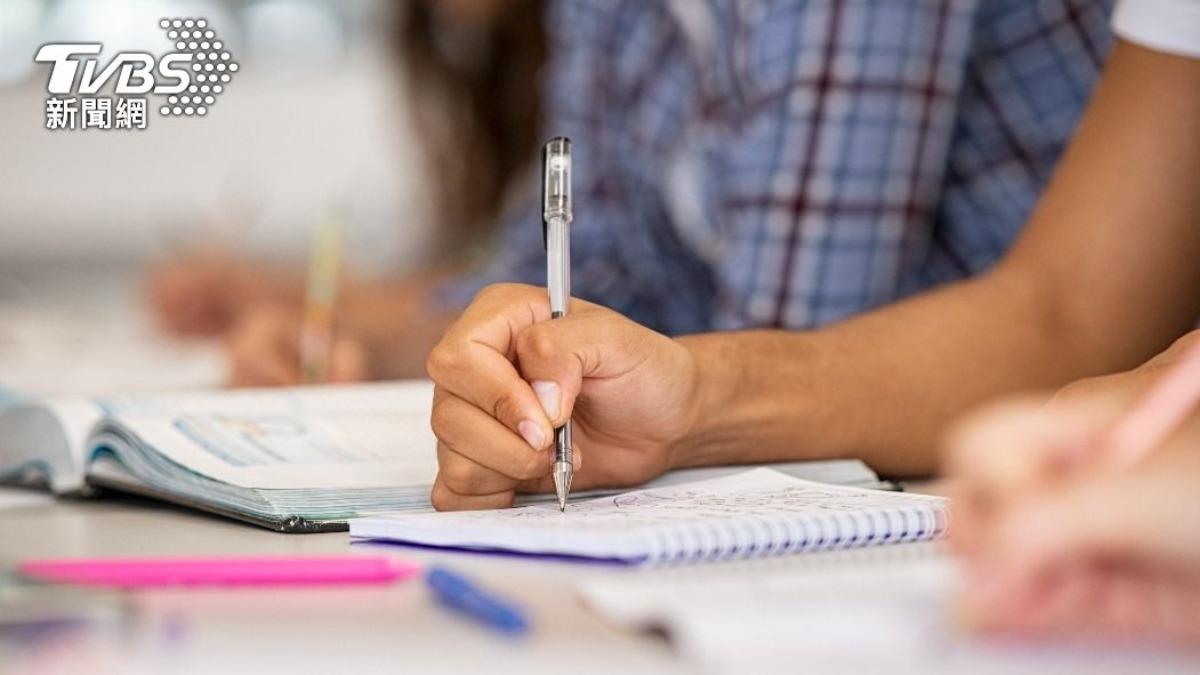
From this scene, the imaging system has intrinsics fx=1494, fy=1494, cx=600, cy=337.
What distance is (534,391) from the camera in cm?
77

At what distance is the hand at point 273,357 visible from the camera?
1419 mm

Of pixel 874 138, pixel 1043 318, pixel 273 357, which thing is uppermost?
pixel 874 138

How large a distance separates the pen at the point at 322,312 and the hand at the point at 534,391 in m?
0.63

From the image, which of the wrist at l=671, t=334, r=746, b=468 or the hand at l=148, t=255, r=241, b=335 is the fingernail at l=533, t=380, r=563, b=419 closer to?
the wrist at l=671, t=334, r=746, b=468

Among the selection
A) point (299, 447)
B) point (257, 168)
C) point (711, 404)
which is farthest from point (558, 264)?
point (257, 168)

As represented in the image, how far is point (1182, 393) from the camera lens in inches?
17.5

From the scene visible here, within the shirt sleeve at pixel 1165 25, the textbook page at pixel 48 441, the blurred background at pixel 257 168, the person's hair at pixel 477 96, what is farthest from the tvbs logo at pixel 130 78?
the blurred background at pixel 257 168

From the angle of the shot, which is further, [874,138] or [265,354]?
[265,354]

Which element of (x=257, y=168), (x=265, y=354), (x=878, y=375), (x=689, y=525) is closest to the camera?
(x=689, y=525)

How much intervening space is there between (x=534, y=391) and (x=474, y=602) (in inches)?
9.2

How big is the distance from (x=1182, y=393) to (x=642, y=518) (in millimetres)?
298

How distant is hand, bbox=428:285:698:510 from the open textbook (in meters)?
0.04

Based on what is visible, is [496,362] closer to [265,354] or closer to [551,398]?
[551,398]

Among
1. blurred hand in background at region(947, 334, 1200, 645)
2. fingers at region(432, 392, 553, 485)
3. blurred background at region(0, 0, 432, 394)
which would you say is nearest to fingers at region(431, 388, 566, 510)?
fingers at region(432, 392, 553, 485)
